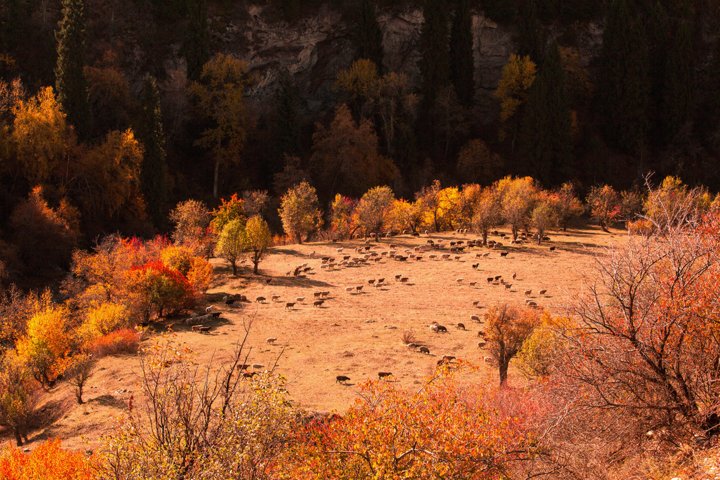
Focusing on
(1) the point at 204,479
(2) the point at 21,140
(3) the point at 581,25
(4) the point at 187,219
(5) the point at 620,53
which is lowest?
(1) the point at 204,479

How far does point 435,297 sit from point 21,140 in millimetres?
31567

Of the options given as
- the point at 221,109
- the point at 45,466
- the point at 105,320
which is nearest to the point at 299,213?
the point at 221,109

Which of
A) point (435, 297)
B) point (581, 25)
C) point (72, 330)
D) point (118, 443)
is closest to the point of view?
point (118, 443)

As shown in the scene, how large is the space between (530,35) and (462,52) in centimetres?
777

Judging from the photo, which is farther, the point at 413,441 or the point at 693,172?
the point at 693,172

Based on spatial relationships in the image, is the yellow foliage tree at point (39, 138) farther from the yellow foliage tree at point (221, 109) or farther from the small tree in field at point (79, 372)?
the small tree in field at point (79, 372)

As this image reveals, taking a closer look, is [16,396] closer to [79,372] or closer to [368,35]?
[79,372]

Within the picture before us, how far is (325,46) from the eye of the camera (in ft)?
232

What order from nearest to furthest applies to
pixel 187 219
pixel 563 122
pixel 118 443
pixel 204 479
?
1. pixel 204 479
2. pixel 118 443
3. pixel 187 219
4. pixel 563 122

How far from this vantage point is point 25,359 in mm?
25734

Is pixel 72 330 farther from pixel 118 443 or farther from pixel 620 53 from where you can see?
pixel 620 53


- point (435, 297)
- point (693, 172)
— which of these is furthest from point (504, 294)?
point (693, 172)

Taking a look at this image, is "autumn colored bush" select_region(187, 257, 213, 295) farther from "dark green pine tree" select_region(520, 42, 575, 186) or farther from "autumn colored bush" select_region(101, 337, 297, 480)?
"dark green pine tree" select_region(520, 42, 575, 186)

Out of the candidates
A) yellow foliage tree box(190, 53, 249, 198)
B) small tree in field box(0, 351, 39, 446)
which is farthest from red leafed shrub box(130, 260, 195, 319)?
yellow foliage tree box(190, 53, 249, 198)
